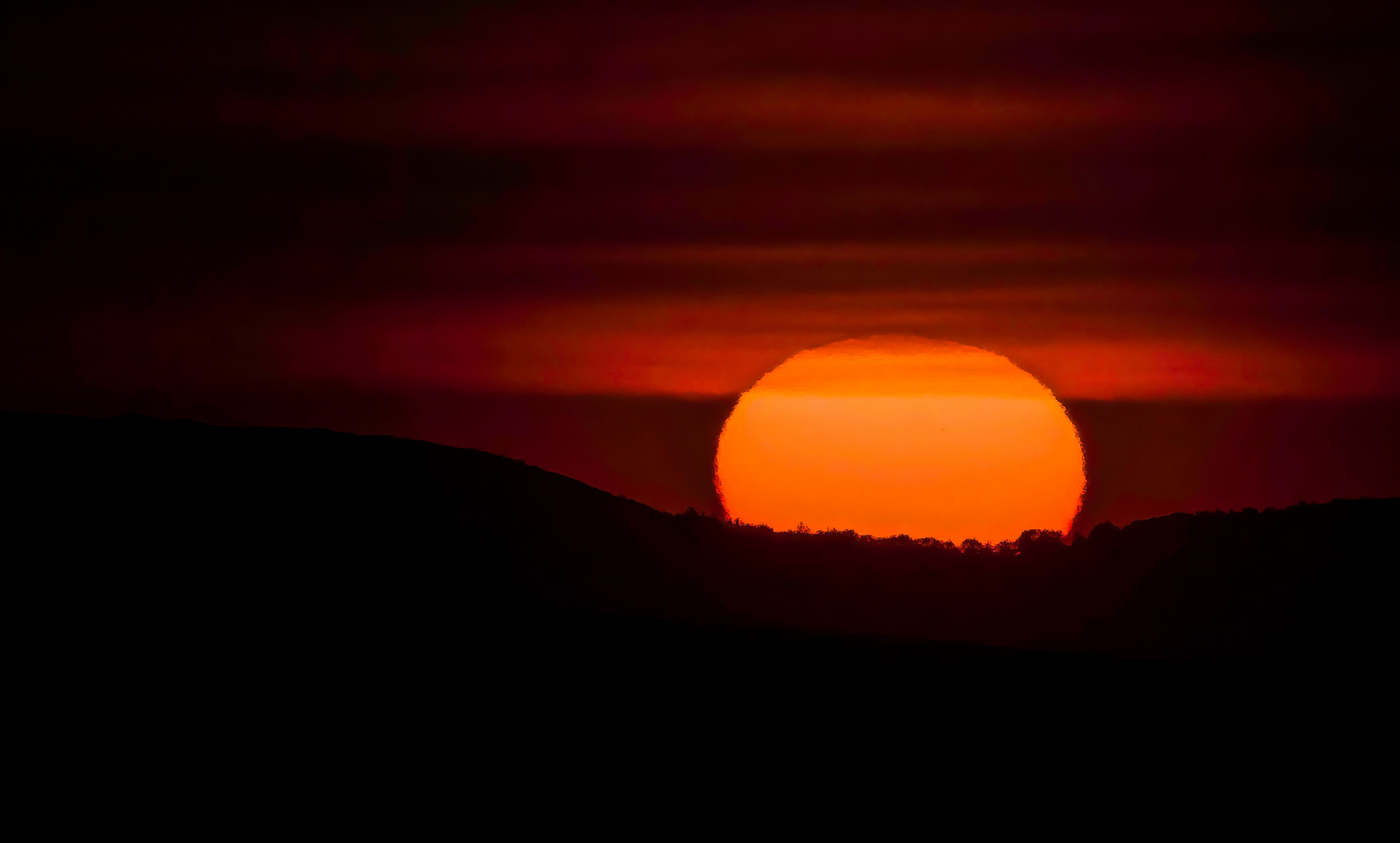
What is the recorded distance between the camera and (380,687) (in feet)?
49.7

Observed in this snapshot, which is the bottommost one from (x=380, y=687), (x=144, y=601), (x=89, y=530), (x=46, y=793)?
(x=46, y=793)

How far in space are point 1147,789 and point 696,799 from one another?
4.52 meters

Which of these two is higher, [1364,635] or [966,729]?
[1364,635]

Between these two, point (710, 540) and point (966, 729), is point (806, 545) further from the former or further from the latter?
point (966, 729)

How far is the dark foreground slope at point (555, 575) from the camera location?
17.1m

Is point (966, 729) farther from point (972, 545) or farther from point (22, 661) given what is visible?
point (972, 545)

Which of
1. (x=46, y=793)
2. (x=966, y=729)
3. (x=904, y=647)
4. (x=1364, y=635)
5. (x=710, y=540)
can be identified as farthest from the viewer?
(x=710, y=540)

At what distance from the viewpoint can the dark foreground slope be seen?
17141 millimetres

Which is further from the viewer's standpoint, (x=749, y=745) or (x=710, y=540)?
(x=710, y=540)

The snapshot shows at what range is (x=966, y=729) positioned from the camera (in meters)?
14.8

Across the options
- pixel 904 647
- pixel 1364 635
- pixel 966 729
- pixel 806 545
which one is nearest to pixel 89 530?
pixel 904 647

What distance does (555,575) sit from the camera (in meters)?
30.8

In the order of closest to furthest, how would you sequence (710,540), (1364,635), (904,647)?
(904,647) < (1364,635) < (710,540)

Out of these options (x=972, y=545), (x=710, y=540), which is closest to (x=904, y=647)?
(x=710, y=540)
